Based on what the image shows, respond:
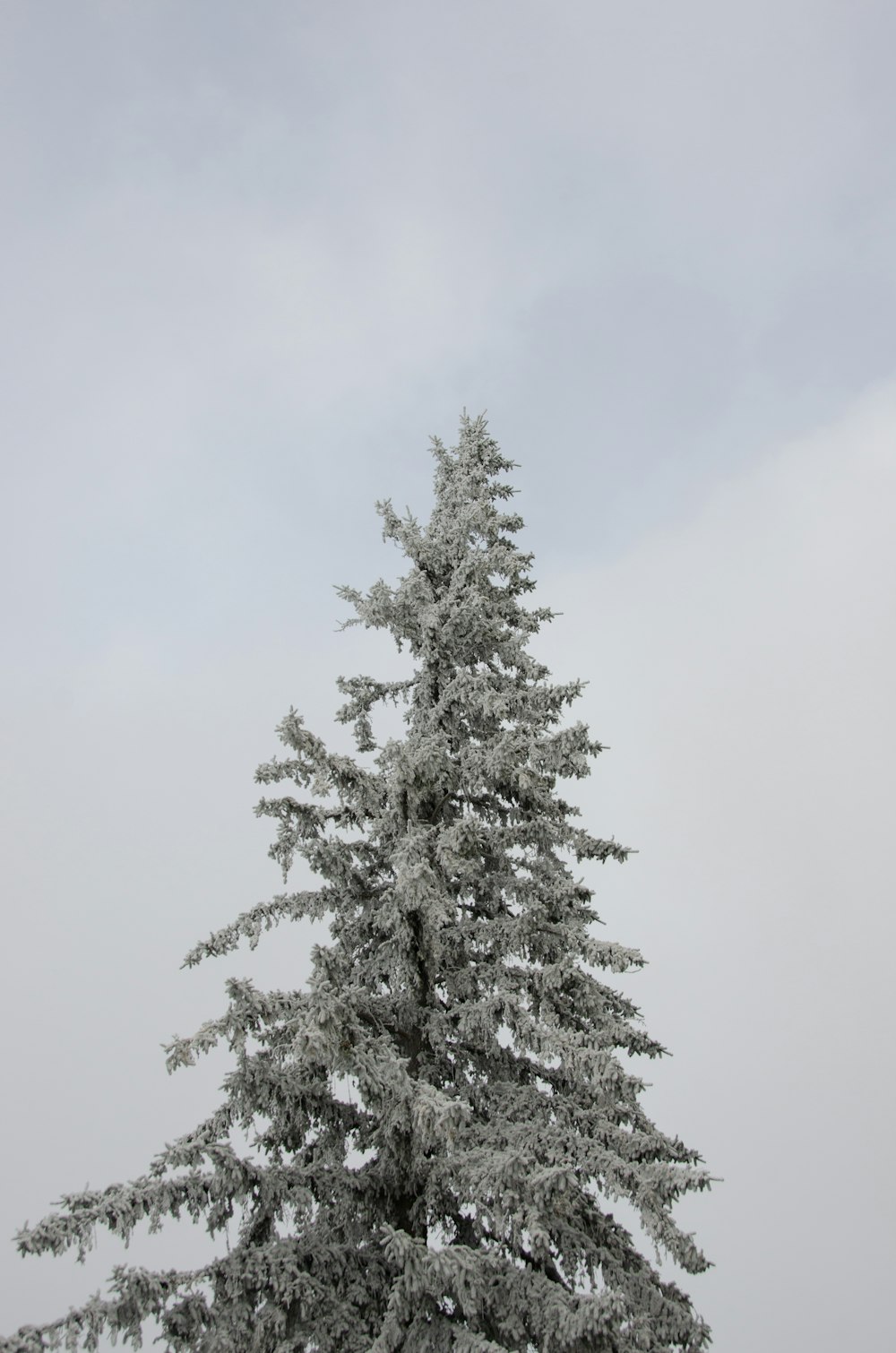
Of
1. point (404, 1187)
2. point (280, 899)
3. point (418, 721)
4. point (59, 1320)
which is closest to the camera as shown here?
Result: point (59, 1320)

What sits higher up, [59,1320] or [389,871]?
[389,871]

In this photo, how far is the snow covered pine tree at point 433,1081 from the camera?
26.7 ft

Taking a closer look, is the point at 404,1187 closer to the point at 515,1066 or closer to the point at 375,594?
the point at 515,1066

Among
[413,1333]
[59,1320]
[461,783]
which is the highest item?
[461,783]

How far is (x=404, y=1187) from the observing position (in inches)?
383

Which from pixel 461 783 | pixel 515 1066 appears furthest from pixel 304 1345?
pixel 461 783

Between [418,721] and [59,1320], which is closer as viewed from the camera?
[59,1320]

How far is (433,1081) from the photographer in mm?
10375

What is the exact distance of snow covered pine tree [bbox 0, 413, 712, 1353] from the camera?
8.14 meters

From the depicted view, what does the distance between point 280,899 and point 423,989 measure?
2226 millimetres

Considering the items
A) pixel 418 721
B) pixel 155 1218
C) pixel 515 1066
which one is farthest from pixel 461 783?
pixel 155 1218

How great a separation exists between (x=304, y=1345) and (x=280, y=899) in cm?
442

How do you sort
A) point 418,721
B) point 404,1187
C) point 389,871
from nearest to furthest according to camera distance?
point 404,1187, point 389,871, point 418,721

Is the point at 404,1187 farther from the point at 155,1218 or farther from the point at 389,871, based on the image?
the point at 389,871
